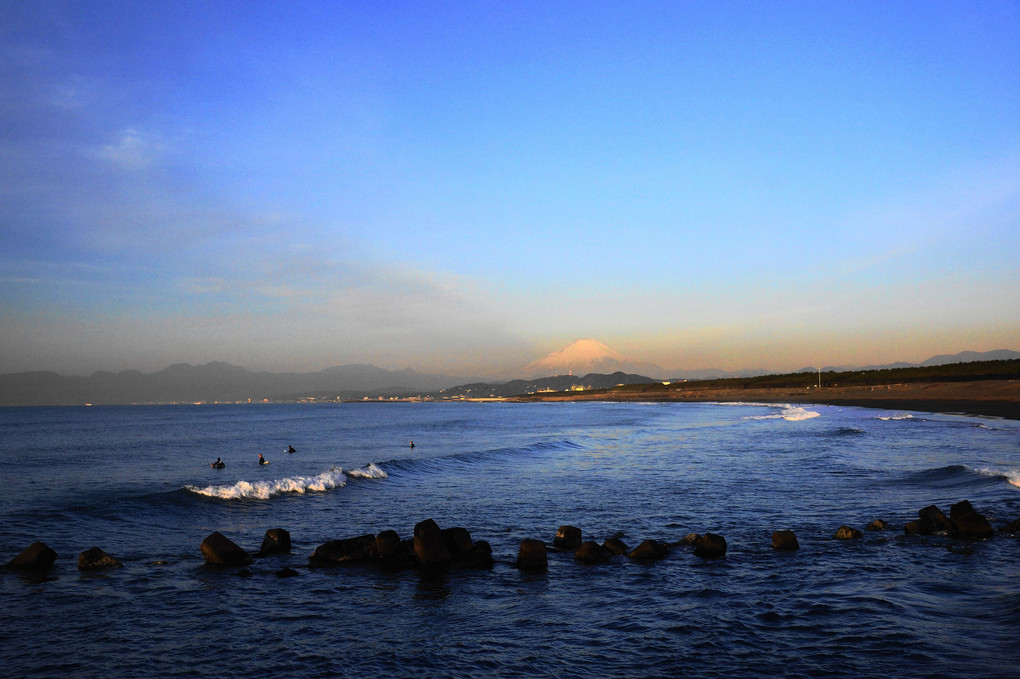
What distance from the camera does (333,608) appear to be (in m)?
14.8

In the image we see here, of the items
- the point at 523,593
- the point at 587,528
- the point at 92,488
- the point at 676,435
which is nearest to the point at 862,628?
the point at 523,593

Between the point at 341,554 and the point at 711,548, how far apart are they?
11.1m

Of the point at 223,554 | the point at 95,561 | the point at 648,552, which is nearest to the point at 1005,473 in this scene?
the point at 648,552

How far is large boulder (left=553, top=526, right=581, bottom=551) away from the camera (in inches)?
787

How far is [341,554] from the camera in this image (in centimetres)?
1886

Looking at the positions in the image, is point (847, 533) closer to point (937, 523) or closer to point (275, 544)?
point (937, 523)

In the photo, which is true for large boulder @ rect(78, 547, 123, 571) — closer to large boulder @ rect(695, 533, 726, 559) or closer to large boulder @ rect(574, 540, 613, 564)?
large boulder @ rect(574, 540, 613, 564)

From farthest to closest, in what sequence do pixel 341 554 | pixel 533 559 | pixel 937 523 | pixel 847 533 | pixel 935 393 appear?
pixel 935 393 → pixel 937 523 → pixel 847 533 → pixel 341 554 → pixel 533 559

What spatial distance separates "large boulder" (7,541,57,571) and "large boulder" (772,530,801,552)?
71.9ft

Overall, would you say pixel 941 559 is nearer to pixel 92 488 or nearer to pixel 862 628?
pixel 862 628

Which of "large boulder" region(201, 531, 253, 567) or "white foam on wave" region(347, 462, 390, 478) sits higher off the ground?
"large boulder" region(201, 531, 253, 567)

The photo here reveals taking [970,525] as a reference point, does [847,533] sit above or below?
below

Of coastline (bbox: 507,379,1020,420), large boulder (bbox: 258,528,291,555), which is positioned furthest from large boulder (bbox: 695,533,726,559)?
coastline (bbox: 507,379,1020,420)

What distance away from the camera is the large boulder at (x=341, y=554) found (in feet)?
61.5
